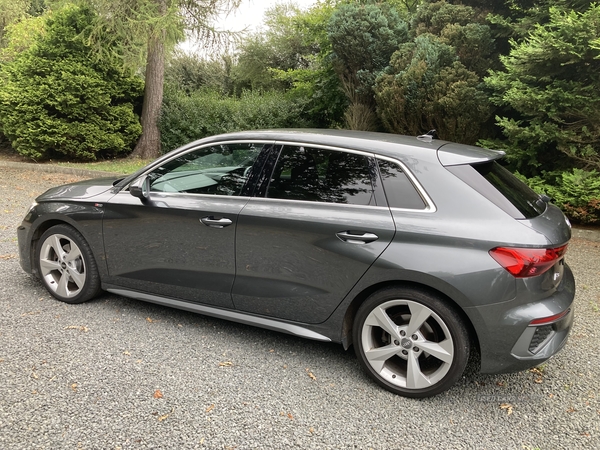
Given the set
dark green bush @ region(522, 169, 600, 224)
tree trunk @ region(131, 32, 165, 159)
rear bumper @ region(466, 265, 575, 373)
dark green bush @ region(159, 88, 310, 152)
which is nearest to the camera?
rear bumper @ region(466, 265, 575, 373)

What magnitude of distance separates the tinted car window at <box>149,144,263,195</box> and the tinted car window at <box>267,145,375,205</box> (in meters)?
0.29

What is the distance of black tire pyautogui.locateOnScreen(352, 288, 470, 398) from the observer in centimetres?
279

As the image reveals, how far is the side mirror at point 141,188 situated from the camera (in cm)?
367

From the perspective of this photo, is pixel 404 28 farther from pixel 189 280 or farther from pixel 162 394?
pixel 162 394

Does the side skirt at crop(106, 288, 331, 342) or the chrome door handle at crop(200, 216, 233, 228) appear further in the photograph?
the chrome door handle at crop(200, 216, 233, 228)

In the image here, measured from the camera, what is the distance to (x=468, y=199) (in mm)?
2842

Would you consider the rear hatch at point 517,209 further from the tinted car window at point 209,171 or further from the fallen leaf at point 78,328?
the fallen leaf at point 78,328

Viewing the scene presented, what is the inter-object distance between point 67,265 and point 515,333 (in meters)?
3.51

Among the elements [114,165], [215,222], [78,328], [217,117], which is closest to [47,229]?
[78,328]

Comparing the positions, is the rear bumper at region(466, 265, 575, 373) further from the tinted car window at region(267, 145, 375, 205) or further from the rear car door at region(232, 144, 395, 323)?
the tinted car window at region(267, 145, 375, 205)

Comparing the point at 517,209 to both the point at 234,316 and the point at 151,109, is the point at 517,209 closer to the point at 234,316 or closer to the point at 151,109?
the point at 234,316

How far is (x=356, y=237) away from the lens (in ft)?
9.77

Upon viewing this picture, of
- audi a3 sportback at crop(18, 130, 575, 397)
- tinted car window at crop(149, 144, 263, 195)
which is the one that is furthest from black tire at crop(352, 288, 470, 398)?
tinted car window at crop(149, 144, 263, 195)

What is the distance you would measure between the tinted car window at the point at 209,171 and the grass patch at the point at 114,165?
8.27 m
